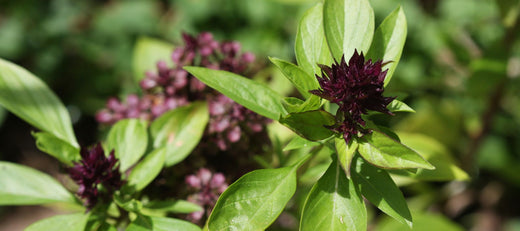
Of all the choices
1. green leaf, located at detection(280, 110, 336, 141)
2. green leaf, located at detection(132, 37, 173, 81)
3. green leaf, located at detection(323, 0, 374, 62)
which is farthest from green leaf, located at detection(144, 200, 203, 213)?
green leaf, located at detection(132, 37, 173, 81)

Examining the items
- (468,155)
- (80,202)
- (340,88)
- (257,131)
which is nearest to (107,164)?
(80,202)

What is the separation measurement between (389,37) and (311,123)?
0.91 feet

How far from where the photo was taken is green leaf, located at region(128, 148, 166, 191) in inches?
41.8

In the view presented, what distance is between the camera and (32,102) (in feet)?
3.86

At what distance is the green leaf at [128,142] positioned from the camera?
1.10 meters

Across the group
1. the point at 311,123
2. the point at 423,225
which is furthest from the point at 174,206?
the point at 423,225

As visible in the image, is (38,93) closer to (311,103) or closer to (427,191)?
(311,103)

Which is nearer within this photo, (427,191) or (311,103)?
(311,103)

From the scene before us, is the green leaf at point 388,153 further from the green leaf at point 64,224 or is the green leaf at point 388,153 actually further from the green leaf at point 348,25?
the green leaf at point 64,224

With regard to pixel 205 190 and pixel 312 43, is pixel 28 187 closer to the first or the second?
pixel 205 190

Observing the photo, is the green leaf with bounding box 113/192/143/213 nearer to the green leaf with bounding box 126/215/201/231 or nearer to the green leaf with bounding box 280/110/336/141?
the green leaf with bounding box 126/215/201/231

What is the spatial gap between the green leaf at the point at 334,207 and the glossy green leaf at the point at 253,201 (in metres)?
0.05

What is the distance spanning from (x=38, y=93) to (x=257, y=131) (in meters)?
0.60

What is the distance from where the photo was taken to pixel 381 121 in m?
0.95
